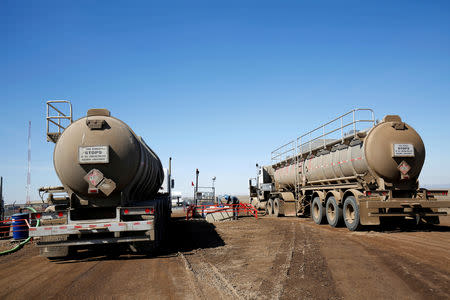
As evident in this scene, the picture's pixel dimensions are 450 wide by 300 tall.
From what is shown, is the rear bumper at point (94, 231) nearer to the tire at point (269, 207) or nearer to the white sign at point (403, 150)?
the white sign at point (403, 150)

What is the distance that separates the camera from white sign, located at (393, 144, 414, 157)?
35.2ft

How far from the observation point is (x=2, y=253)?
31.0 feet

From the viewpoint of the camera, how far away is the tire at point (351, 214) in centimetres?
1123

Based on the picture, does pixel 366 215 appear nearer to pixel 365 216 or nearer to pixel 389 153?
pixel 365 216

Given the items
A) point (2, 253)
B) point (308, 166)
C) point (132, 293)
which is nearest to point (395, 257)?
point (132, 293)

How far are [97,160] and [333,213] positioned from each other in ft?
31.8

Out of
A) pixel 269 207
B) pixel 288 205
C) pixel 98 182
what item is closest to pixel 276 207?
pixel 269 207

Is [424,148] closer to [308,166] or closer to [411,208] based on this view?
[411,208]

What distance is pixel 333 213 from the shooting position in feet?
44.2

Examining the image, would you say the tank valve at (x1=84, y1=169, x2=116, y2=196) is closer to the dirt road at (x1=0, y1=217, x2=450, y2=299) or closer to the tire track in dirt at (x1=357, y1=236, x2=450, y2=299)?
the dirt road at (x1=0, y1=217, x2=450, y2=299)

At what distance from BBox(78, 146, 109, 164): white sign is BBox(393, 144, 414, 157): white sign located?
8910 mm

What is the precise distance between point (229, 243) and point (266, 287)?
16.0 feet

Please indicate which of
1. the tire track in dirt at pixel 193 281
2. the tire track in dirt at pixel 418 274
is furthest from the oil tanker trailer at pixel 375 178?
the tire track in dirt at pixel 193 281

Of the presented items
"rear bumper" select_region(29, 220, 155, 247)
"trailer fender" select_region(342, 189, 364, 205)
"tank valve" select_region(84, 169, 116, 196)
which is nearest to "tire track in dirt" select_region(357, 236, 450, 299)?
"trailer fender" select_region(342, 189, 364, 205)
